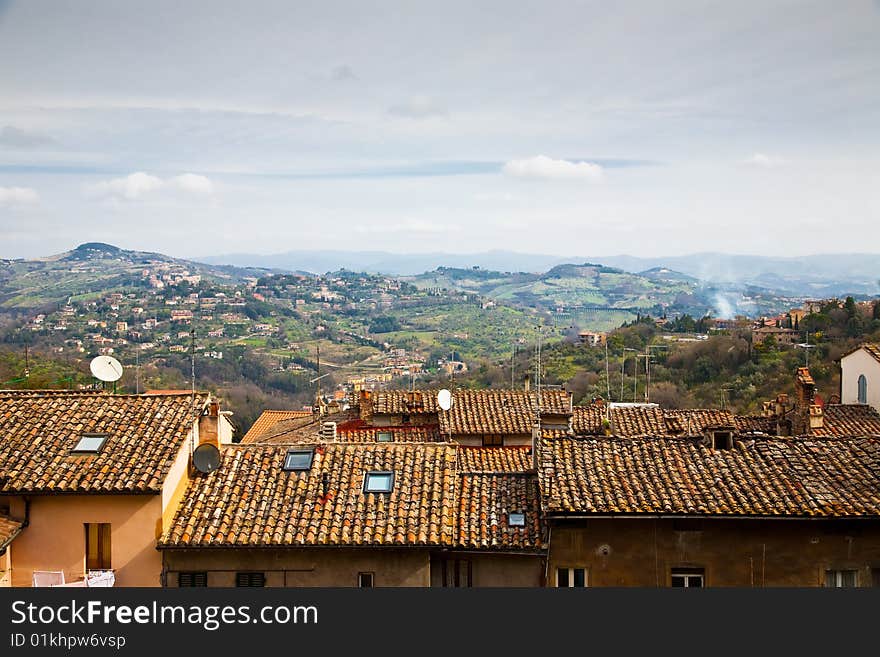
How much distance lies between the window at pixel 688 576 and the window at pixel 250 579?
5.93m

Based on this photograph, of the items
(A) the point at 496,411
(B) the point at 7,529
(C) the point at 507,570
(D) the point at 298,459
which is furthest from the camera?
(A) the point at 496,411

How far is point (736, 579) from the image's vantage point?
13.5 meters

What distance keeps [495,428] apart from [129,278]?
13932 cm

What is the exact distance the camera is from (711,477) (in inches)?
564

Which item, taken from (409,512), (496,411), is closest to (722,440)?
(409,512)

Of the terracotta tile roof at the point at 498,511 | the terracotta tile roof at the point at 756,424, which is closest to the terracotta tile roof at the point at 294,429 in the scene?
the terracotta tile roof at the point at 756,424

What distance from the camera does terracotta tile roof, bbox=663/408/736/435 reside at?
2643cm

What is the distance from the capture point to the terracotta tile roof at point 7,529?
43.0ft

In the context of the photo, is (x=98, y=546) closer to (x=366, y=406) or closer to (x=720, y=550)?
(x=720, y=550)

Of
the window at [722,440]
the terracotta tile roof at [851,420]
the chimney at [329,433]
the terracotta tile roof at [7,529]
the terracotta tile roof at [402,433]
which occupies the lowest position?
the terracotta tile roof at [402,433]

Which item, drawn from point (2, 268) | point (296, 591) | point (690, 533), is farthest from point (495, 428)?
point (2, 268)

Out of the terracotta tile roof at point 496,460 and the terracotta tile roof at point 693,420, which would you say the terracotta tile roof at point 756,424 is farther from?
the terracotta tile roof at point 496,460

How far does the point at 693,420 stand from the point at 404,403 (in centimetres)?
1003

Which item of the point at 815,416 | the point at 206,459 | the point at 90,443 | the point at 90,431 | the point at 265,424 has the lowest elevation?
the point at 265,424
